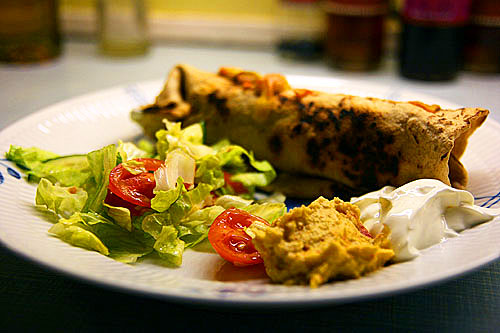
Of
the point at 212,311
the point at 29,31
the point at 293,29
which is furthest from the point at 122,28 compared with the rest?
the point at 212,311

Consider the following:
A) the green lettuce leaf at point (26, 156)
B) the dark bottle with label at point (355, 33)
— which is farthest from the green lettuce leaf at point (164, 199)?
the dark bottle with label at point (355, 33)

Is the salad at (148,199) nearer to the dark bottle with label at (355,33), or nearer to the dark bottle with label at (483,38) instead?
the dark bottle with label at (355,33)

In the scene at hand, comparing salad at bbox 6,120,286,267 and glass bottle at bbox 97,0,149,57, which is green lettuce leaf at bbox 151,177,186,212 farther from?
glass bottle at bbox 97,0,149,57

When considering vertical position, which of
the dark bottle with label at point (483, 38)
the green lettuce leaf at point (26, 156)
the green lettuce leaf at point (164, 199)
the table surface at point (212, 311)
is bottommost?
the table surface at point (212, 311)

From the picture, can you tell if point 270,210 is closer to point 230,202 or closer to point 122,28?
point 230,202

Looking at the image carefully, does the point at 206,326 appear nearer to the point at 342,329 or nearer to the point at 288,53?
the point at 342,329

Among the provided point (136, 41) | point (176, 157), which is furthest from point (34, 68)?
point (176, 157)

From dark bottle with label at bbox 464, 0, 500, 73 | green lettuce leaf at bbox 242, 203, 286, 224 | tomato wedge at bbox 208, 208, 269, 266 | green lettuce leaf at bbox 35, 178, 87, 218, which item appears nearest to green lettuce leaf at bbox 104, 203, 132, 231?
green lettuce leaf at bbox 35, 178, 87, 218
